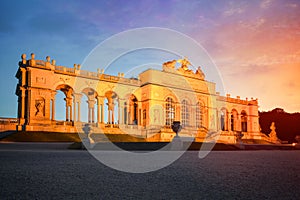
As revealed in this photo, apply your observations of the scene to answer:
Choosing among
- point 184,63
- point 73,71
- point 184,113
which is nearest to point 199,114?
point 184,113

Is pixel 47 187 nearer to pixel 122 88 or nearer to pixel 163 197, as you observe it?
pixel 163 197

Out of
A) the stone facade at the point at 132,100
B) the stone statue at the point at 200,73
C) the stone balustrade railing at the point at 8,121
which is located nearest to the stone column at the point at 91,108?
the stone facade at the point at 132,100

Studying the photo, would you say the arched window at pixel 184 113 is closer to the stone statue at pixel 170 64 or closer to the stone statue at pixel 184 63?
the stone statue at pixel 184 63

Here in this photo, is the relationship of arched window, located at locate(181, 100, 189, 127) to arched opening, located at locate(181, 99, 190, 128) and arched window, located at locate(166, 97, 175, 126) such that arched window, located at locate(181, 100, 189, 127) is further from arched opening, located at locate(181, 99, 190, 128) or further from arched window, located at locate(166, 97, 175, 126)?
arched window, located at locate(166, 97, 175, 126)

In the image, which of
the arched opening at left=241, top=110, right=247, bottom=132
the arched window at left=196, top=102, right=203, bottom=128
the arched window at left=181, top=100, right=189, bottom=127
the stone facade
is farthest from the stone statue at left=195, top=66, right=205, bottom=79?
the arched opening at left=241, top=110, right=247, bottom=132

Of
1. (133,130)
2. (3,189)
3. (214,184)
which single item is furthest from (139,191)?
(133,130)

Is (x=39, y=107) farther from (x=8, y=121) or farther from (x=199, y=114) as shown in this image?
(x=199, y=114)

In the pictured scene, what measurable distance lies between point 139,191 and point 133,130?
3499 cm

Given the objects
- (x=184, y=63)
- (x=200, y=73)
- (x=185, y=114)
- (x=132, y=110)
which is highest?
(x=184, y=63)

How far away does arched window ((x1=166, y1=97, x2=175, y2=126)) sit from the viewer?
45031 mm

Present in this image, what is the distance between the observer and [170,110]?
149 feet

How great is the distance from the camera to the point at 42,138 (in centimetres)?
2638

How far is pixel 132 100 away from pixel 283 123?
159 feet

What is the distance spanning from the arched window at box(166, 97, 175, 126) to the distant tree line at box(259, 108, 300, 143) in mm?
Answer: 38658
